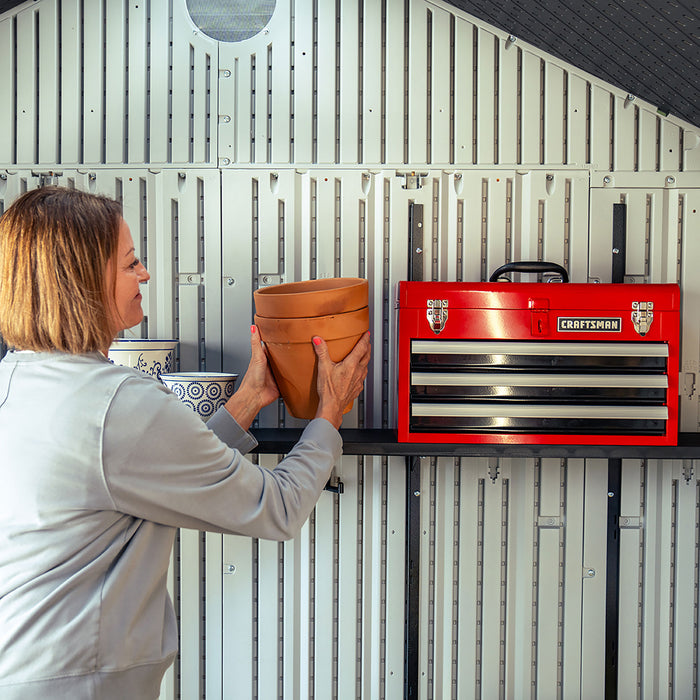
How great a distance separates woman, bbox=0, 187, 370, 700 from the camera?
0.76 meters

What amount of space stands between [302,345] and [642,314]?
2.56 feet

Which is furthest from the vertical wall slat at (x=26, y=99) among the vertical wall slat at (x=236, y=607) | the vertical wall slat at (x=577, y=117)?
the vertical wall slat at (x=577, y=117)

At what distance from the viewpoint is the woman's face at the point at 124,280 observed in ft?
2.81

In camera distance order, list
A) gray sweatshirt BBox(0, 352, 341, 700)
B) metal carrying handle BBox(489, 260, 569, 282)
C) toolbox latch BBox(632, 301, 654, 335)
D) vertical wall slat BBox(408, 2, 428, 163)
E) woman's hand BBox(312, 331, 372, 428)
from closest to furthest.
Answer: gray sweatshirt BBox(0, 352, 341, 700) → woman's hand BBox(312, 331, 372, 428) → toolbox latch BBox(632, 301, 654, 335) → metal carrying handle BBox(489, 260, 569, 282) → vertical wall slat BBox(408, 2, 428, 163)

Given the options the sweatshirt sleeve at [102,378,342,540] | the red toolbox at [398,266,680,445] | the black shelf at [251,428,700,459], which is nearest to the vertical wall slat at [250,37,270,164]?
the red toolbox at [398,266,680,445]

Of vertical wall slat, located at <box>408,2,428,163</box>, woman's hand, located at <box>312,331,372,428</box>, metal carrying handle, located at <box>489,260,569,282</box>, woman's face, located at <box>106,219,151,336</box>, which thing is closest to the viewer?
woman's face, located at <box>106,219,151,336</box>

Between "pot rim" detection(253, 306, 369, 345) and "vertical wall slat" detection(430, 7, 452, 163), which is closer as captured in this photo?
"pot rim" detection(253, 306, 369, 345)

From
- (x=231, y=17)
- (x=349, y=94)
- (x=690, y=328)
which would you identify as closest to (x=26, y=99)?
(x=231, y=17)

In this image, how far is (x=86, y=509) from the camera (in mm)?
765

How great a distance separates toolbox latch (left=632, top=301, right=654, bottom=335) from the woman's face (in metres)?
1.06

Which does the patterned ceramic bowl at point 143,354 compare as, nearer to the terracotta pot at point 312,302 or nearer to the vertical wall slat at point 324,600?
the terracotta pot at point 312,302

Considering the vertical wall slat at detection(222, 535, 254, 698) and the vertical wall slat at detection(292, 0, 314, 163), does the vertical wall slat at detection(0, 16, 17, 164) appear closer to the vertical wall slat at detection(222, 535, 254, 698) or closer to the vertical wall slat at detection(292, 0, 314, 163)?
the vertical wall slat at detection(292, 0, 314, 163)

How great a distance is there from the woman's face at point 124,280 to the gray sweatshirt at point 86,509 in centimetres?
9

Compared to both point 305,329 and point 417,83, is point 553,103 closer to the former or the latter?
point 417,83
